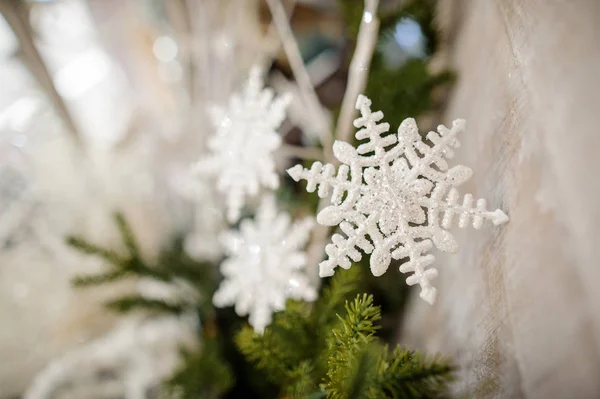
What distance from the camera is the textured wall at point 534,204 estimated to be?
329 millimetres

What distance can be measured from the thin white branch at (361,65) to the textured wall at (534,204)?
0.15m

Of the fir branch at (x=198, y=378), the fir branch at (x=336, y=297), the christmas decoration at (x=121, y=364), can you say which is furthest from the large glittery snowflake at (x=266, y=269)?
the christmas decoration at (x=121, y=364)

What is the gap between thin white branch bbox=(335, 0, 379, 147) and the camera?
22.8 inches

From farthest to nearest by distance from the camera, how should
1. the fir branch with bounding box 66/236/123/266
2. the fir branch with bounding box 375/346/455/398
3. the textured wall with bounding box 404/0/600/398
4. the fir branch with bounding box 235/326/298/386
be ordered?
the fir branch with bounding box 66/236/123/266 < the fir branch with bounding box 235/326/298/386 < the fir branch with bounding box 375/346/455/398 < the textured wall with bounding box 404/0/600/398

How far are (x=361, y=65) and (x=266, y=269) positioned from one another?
326mm

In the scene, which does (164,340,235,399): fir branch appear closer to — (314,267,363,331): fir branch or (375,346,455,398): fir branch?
(314,267,363,331): fir branch

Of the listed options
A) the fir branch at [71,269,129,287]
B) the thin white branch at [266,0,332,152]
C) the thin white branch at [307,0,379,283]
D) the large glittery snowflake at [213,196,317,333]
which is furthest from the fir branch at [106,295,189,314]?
the thin white branch at [266,0,332,152]

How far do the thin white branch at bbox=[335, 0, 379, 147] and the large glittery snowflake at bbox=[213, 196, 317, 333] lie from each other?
16cm

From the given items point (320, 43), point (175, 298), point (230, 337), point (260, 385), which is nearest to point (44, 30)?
point (320, 43)

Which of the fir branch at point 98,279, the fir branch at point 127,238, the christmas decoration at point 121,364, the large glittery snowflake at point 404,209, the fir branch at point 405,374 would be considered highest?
the fir branch at point 127,238

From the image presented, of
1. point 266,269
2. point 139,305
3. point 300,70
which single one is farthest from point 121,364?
point 300,70

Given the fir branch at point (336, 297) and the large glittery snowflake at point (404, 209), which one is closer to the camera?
the large glittery snowflake at point (404, 209)

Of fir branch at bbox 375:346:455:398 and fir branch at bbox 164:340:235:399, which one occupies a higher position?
fir branch at bbox 164:340:235:399

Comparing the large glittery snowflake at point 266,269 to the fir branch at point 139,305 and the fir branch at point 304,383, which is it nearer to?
the fir branch at point 304,383
